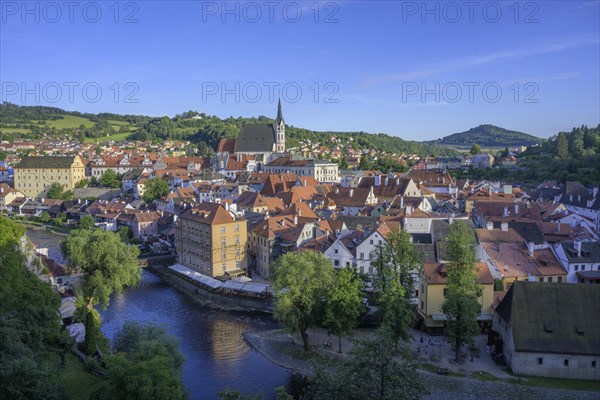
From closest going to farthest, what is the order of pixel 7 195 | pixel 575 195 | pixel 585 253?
pixel 585 253
pixel 575 195
pixel 7 195

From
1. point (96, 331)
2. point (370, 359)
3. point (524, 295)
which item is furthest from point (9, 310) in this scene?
point (524, 295)

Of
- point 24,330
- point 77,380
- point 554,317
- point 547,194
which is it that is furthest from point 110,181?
point 554,317

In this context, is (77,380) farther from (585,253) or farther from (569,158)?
(569,158)

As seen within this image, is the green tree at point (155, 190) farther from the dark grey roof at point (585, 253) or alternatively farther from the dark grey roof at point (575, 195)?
the dark grey roof at point (585, 253)

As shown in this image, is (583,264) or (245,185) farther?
(245,185)

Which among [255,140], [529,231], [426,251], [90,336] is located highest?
[255,140]

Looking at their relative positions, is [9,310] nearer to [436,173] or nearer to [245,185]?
[245,185]

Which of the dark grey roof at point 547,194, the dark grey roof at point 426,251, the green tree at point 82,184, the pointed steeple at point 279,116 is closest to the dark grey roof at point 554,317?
the dark grey roof at point 426,251
